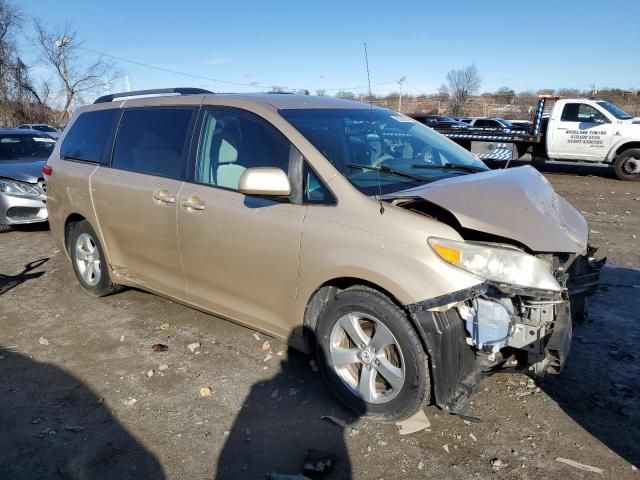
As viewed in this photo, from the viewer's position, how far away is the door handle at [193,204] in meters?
3.68

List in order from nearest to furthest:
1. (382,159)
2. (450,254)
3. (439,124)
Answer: (450,254) < (382,159) < (439,124)

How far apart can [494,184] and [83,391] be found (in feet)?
9.91

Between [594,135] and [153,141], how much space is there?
12.6m

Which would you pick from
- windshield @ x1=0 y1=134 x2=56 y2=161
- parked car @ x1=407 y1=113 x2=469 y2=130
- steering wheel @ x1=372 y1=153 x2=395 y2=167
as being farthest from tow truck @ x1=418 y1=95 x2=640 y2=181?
steering wheel @ x1=372 y1=153 x2=395 y2=167

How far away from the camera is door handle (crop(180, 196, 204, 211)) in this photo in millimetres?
3678

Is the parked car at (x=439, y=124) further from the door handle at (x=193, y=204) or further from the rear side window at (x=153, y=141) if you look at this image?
the door handle at (x=193, y=204)

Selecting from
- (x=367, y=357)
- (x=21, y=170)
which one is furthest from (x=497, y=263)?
(x=21, y=170)

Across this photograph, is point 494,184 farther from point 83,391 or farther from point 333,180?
point 83,391

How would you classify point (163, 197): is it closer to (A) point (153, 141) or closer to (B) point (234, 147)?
(A) point (153, 141)

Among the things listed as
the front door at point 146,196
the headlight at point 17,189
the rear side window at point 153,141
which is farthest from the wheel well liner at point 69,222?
the headlight at point 17,189

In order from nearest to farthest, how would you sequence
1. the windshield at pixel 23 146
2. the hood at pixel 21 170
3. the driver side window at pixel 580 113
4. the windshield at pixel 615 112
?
the hood at pixel 21 170
the windshield at pixel 23 146
the windshield at pixel 615 112
the driver side window at pixel 580 113

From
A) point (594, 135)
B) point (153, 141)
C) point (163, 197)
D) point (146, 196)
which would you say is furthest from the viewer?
point (594, 135)

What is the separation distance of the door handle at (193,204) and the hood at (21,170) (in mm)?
5314

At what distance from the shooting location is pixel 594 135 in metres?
13.4
